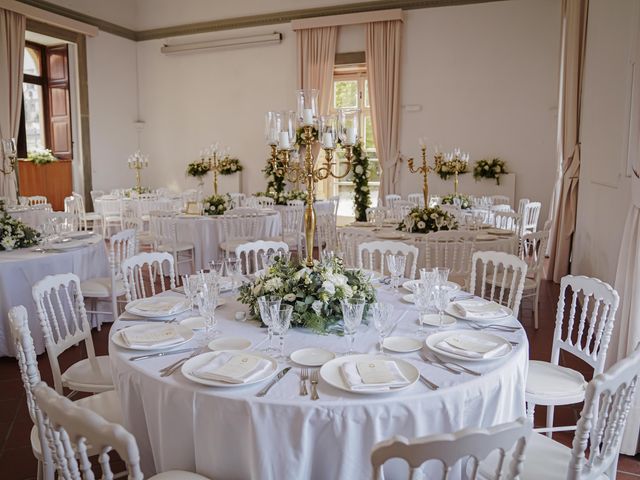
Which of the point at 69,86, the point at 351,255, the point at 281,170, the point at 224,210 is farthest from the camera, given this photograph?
the point at 69,86

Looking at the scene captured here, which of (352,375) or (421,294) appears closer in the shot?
(352,375)

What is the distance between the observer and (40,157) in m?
10.7

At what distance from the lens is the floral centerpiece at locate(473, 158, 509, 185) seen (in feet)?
31.9

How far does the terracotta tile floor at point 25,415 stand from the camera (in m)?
2.84

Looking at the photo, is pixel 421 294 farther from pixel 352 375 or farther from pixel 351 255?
pixel 351 255

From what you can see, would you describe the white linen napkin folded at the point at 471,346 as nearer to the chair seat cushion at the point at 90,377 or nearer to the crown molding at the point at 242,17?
the chair seat cushion at the point at 90,377

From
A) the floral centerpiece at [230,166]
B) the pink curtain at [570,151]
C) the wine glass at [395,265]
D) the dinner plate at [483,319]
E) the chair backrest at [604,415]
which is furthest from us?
the floral centerpiece at [230,166]

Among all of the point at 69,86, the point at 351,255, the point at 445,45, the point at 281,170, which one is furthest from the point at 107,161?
the point at 281,170

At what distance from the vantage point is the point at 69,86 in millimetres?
11383

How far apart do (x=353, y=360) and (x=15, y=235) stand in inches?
151

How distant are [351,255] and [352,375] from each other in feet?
11.0

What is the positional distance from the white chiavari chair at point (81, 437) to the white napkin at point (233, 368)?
1.69 ft

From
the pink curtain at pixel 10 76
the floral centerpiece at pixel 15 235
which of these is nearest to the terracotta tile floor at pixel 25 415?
the floral centerpiece at pixel 15 235

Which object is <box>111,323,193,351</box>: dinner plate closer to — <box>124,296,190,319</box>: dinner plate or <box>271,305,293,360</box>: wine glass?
<box>124,296,190,319</box>: dinner plate
